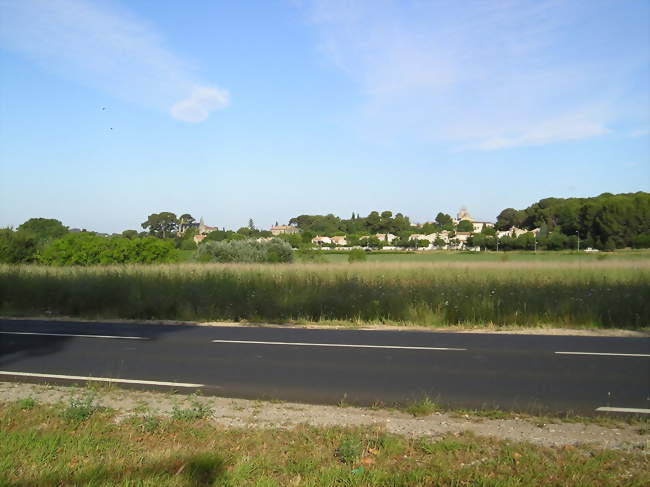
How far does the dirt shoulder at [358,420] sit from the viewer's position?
5.32 m

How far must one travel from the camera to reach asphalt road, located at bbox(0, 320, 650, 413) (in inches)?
277

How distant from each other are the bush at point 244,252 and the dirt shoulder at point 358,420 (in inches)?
1251

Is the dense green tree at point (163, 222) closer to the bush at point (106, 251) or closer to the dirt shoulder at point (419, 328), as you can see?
the bush at point (106, 251)

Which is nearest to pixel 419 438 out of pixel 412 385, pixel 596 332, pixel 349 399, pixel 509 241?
pixel 349 399

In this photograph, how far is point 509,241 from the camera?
69625 mm

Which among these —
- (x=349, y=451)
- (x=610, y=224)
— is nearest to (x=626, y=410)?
(x=349, y=451)

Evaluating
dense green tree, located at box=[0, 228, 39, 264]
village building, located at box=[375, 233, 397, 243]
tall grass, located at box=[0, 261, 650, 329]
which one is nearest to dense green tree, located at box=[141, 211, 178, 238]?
village building, located at box=[375, 233, 397, 243]

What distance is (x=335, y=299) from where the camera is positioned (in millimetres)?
15922

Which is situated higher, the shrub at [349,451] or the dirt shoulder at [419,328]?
the shrub at [349,451]

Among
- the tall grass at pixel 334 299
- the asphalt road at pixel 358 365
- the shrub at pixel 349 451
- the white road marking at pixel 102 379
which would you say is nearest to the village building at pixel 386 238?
the tall grass at pixel 334 299

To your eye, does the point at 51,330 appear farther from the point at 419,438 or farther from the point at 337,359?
the point at 419,438

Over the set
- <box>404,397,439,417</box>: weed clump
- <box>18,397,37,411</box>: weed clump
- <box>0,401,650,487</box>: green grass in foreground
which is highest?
<box>18,397,37,411</box>: weed clump

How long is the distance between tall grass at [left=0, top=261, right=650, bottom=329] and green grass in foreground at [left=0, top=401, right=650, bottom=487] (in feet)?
31.8

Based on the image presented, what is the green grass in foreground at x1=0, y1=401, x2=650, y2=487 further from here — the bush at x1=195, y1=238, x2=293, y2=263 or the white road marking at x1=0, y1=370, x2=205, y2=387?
the bush at x1=195, y1=238, x2=293, y2=263
